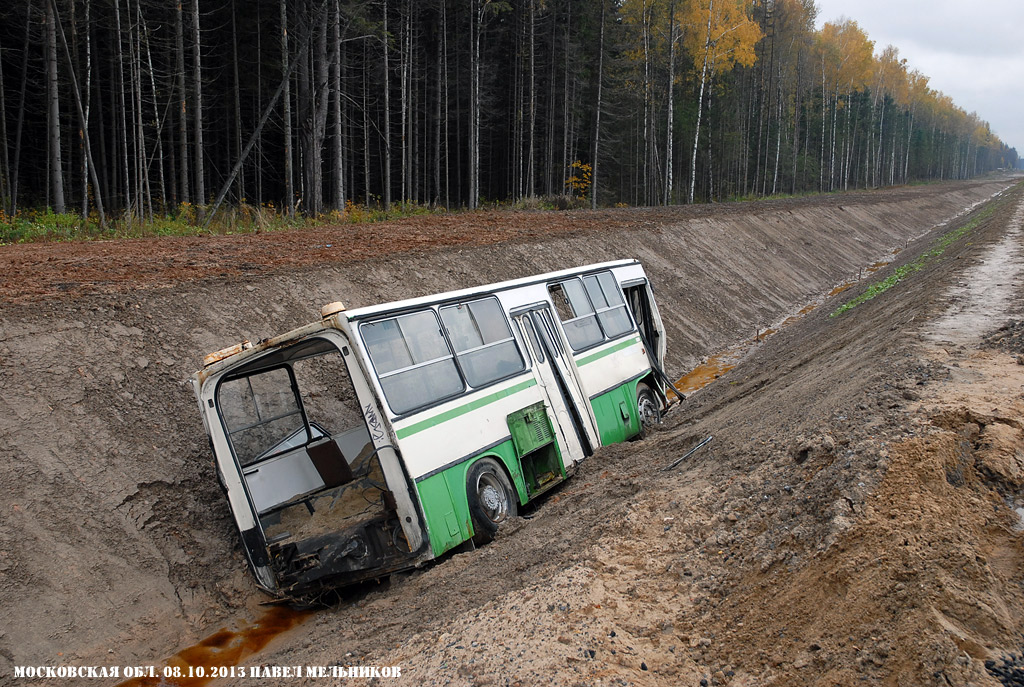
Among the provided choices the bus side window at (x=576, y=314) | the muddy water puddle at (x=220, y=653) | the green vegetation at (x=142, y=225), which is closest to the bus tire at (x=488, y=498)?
the muddy water puddle at (x=220, y=653)

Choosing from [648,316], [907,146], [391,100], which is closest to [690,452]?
[648,316]

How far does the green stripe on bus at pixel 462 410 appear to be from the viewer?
261 inches

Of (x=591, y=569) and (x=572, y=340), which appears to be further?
(x=572, y=340)

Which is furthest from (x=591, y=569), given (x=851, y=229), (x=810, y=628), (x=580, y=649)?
(x=851, y=229)

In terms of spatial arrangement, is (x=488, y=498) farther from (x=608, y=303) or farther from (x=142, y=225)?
(x=142, y=225)

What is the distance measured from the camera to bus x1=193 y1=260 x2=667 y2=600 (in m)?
6.62

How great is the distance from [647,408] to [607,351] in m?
1.57

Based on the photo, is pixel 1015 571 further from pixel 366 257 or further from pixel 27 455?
pixel 366 257

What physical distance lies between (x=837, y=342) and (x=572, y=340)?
525cm

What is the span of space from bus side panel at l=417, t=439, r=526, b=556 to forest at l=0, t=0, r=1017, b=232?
14541mm

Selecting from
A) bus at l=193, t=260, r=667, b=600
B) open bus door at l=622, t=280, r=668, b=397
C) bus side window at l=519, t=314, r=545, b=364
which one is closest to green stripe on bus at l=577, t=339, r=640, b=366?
bus at l=193, t=260, r=667, b=600

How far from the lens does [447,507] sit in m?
6.78

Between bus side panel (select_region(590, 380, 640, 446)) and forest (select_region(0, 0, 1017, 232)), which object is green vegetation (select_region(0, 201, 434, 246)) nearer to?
forest (select_region(0, 0, 1017, 232))

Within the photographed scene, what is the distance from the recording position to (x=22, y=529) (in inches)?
256
